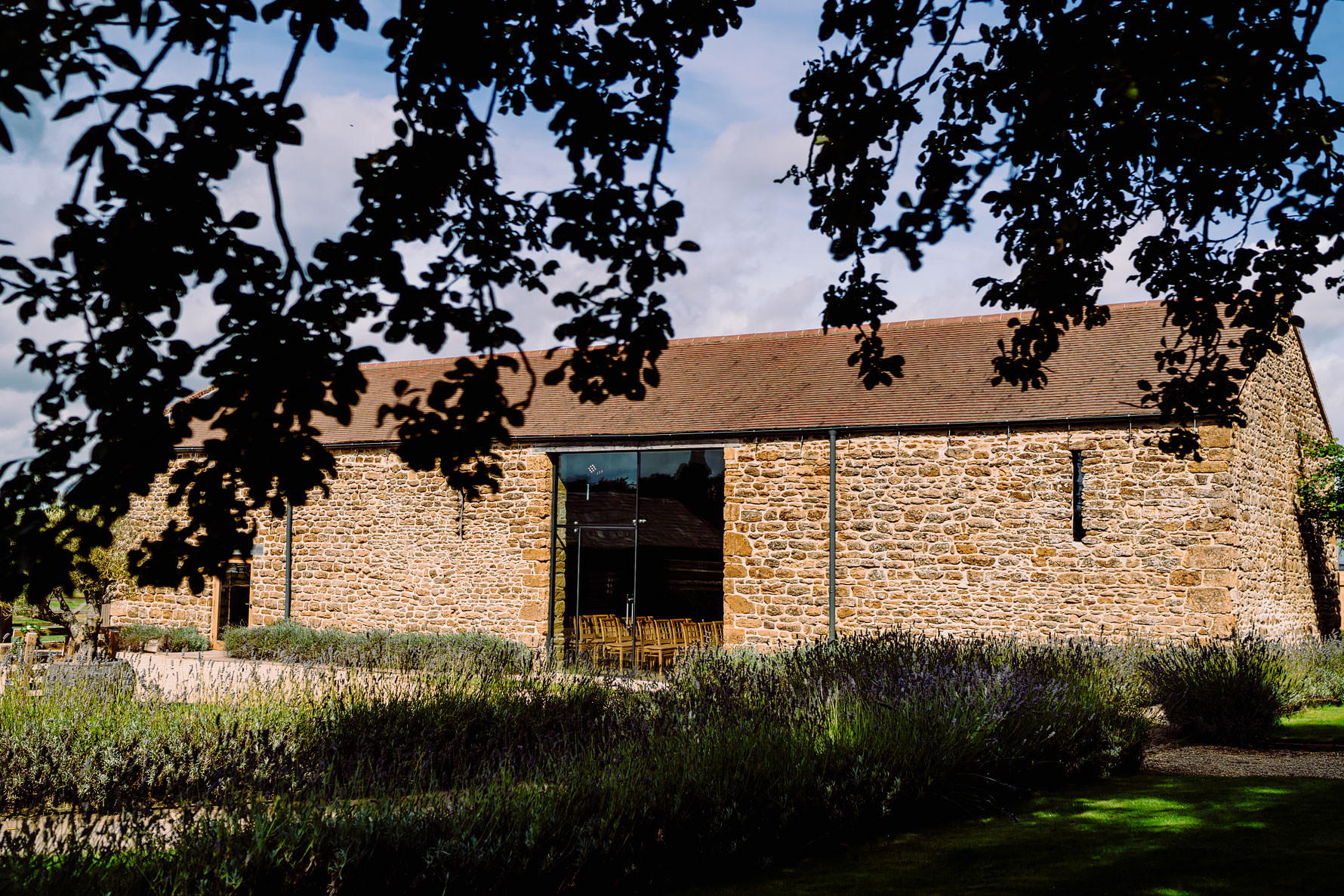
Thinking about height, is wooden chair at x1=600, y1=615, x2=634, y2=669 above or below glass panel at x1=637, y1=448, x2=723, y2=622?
below

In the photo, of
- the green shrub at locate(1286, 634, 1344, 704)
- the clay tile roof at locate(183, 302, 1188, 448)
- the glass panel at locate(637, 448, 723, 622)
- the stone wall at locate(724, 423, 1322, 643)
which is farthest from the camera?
the glass panel at locate(637, 448, 723, 622)

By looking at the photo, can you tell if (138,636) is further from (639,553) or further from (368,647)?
(639,553)

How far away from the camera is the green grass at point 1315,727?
9.62 metres

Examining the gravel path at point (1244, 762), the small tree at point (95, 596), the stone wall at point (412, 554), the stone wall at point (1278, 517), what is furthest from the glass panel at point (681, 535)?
the small tree at point (95, 596)

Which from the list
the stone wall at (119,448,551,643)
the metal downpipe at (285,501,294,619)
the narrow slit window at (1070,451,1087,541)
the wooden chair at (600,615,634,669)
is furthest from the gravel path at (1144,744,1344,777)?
the metal downpipe at (285,501,294,619)

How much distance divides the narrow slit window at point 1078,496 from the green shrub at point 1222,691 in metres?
2.60

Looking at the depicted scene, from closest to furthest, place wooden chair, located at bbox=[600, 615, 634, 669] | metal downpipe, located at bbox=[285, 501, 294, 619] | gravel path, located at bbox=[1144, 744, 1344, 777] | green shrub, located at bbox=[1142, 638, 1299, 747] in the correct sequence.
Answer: gravel path, located at bbox=[1144, 744, 1344, 777] < green shrub, located at bbox=[1142, 638, 1299, 747] < wooden chair, located at bbox=[600, 615, 634, 669] < metal downpipe, located at bbox=[285, 501, 294, 619]

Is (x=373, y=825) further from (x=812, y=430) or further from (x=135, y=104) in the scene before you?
(x=812, y=430)

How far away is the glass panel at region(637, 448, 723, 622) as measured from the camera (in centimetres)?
1534

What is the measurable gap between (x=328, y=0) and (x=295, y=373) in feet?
4.59

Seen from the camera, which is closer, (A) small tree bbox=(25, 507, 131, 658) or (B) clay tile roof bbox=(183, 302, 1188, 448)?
(B) clay tile roof bbox=(183, 302, 1188, 448)

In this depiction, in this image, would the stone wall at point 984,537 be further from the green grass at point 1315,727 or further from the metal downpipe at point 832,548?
the green grass at point 1315,727

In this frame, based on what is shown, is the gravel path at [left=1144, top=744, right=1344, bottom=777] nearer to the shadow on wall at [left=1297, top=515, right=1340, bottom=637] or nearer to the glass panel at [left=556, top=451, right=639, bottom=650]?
the shadow on wall at [left=1297, top=515, right=1340, bottom=637]

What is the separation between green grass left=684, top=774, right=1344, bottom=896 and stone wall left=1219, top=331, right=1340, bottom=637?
6565 millimetres
